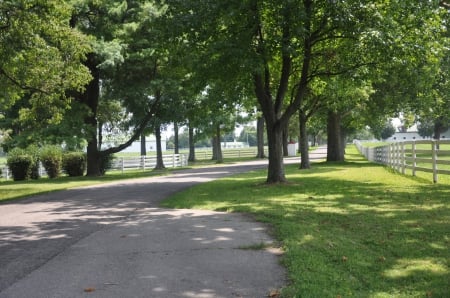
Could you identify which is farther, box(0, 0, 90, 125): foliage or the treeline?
box(0, 0, 90, 125): foliage

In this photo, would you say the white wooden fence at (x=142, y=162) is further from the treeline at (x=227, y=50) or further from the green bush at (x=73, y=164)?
the treeline at (x=227, y=50)

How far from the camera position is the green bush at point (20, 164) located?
28125mm

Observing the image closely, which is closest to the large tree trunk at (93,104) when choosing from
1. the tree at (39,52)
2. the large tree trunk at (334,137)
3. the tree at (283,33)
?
the tree at (39,52)

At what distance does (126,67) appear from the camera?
2773cm

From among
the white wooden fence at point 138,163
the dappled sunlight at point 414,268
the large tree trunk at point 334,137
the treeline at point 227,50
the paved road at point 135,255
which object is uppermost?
the treeline at point 227,50

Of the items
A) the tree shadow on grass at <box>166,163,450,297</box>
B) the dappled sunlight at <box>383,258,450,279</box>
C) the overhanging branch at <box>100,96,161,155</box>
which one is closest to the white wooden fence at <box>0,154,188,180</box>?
the overhanging branch at <box>100,96,161,155</box>

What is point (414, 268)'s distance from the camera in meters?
5.61

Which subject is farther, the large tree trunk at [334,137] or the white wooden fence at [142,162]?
the white wooden fence at [142,162]

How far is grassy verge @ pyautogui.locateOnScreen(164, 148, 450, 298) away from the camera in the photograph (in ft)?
16.8

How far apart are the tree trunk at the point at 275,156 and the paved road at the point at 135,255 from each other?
20.8 ft

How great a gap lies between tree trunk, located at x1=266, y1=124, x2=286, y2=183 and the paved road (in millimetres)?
6343

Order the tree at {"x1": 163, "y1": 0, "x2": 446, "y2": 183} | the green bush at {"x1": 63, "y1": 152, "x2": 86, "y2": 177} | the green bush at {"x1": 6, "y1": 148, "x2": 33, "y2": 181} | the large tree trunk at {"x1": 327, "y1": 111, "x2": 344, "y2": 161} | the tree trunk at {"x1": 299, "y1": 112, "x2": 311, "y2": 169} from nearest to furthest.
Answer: the tree at {"x1": 163, "y1": 0, "x2": 446, "y2": 183} → the tree trunk at {"x1": 299, "y1": 112, "x2": 311, "y2": 169} → the green bush at {"x1": 6, "y1": 148, "x2": 33, "y2": 181} → the green bush at {"x1": 63, "y1": 152, "x2": 86, "y2": 177} → the large tree trunk at {"x1": 327, "y1": 111, "x2": 344, "y2": 161}

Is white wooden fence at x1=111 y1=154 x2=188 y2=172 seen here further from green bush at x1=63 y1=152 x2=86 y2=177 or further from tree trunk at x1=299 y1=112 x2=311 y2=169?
tree trunk at x1=299 y1=112 x2=311 y2=169

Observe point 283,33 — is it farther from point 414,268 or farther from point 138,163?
point 138,163
